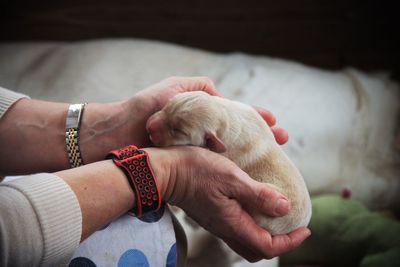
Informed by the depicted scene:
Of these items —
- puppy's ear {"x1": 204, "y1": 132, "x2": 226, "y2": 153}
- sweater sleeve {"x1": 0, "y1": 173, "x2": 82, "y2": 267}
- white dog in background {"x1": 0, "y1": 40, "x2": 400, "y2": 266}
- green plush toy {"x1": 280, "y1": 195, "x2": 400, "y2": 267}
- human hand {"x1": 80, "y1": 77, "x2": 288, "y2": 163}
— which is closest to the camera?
sweater sleeve {"x1": 0, "y1": 173, "x2": 82, "y2": 267}

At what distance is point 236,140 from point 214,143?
6cm

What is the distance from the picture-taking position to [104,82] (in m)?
1.69

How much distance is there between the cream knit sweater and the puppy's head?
25 centimetres

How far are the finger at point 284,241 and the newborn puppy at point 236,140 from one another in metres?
0.01

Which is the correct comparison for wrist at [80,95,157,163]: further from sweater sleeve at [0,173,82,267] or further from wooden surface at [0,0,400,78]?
wooden surface at [0,0,400,78]

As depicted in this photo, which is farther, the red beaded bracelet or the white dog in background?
the white dog in background

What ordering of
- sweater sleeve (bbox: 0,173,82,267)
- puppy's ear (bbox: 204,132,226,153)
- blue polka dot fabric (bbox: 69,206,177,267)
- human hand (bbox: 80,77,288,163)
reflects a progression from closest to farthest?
1. sweater sleeve (bbox: 0,173,82,267)
2. blue polka dot fabric (bbox: 69,206,177,267)
3. puppy's ear (bbox: 204,132,226,153)
4. human hand (bbox: 80,77,288,163)

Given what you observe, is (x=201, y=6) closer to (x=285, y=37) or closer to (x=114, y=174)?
(x=285, y=37)

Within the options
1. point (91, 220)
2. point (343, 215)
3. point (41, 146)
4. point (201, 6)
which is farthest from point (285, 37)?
point (91, 220)

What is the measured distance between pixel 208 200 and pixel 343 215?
Answer: 682 mm

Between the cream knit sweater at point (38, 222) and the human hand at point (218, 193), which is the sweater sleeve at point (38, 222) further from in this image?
the human hand at point (218, 193)

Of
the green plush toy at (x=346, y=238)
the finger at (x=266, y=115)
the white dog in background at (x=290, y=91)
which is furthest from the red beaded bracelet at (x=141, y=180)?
the white dog in background at (x=290, y=91)

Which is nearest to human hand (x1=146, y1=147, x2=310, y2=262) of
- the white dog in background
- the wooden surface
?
the white dog in background

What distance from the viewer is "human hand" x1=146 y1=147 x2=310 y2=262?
2.78ft
